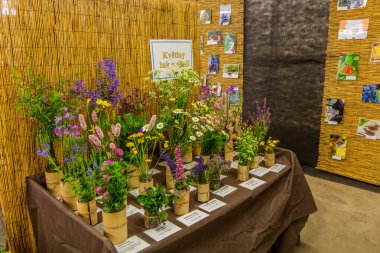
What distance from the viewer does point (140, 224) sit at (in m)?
1.37

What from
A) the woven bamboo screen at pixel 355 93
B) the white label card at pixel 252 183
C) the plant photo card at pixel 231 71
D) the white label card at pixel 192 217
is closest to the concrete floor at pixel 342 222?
the woven bamboo screen at pixel 355 93

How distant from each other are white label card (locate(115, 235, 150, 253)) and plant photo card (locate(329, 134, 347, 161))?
2.98 m

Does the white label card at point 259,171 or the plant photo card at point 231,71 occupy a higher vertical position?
the plant photo card at point 231,71

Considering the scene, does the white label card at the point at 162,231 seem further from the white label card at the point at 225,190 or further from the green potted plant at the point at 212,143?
the green potted plant at the point at 212,143

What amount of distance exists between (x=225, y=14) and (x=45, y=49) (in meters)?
3.14

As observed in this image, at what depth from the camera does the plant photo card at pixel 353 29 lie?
3127 millimetres

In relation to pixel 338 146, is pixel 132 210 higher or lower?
higher

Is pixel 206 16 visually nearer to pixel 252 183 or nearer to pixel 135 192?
pixel 252 183

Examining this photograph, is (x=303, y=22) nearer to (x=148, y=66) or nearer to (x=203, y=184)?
(x=148, y=66)

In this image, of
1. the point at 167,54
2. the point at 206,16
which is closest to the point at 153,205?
the point at 167,54

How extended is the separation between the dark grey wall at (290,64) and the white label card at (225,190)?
7.79ft

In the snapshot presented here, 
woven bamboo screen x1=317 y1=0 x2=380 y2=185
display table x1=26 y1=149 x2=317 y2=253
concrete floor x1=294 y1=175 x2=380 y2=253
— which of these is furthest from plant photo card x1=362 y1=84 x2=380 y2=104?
display table x1=26 y1=149 x2=317 y2=253

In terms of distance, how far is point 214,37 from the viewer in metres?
4.44

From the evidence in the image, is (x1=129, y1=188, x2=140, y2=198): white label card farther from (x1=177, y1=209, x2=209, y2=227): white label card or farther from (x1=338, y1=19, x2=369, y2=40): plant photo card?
(x1=338, y1=19, x2=369, y2=40): plant photo card
